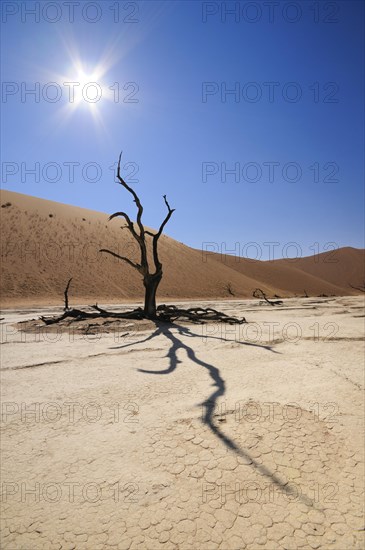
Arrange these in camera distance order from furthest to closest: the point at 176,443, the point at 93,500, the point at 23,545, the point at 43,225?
the point at 43,225 → the point at 176,443 → the point at 93,500 → the point at 23,545

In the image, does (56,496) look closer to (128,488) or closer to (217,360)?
(128,488)

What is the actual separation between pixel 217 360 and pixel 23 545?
3.38 m

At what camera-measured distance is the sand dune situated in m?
23.4

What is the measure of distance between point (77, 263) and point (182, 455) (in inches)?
1090

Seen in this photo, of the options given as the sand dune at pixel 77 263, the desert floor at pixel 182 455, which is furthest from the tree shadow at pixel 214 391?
the sand dune at pixel 77 263

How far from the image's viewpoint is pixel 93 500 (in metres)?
1.85

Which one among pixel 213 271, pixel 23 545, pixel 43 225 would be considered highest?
pixel 43 225

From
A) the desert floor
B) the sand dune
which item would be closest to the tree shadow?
the desert floor

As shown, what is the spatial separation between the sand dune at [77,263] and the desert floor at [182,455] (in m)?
17.6

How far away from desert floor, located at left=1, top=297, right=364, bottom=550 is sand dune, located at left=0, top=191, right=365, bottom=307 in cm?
1764

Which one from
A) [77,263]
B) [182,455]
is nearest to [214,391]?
[182,455]

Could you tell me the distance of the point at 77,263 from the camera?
92.0 ft

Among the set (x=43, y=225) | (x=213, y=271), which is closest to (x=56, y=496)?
(x=43, y=225)

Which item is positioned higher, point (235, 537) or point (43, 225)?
point (43, 225)
